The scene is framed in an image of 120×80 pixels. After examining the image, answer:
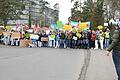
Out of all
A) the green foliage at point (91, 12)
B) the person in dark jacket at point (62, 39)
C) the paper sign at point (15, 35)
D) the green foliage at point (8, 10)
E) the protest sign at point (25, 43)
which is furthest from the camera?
the green foliage at point (8, 10)

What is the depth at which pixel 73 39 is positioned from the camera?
3095 centimetres

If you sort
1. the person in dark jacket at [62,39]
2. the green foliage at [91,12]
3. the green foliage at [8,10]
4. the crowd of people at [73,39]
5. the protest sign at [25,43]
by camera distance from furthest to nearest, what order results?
the green foliage at [8,10] < the green foliage at [91,12] < the protest sign at [25,43] < the person in dark jacket at [62,39] < the crowd of people at [73,39]

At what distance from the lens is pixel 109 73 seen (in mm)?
13023

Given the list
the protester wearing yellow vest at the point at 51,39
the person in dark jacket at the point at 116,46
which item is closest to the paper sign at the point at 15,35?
the protester wearing yellow vest at the point at 51,39

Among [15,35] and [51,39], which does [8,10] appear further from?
[51,39]

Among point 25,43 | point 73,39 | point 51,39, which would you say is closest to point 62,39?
point 73,39

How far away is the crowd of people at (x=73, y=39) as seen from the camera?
99.1 ft

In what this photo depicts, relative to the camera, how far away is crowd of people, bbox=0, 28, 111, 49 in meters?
30.2

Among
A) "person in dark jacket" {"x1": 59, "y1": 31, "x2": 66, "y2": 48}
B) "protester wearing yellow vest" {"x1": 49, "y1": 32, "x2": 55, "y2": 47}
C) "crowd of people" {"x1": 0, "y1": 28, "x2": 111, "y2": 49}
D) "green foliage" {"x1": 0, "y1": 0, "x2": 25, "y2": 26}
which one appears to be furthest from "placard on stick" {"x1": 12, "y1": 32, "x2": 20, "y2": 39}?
"green foliage" {"x1": 0, "y1": 0, "x2": 25, "y2": 26}

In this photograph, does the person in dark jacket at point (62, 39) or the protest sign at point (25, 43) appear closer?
the person in dark jacket at point (62, 39)

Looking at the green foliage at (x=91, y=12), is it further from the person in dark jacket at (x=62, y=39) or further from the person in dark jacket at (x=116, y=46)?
the person in dark jacket at (x=116, y=46)

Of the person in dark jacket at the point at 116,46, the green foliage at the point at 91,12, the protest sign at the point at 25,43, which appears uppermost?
the green foliage at the point at 91,12

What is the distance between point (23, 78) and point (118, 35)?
338cm

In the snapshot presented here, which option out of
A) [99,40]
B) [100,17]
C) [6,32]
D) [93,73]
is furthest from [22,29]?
[93,73]
